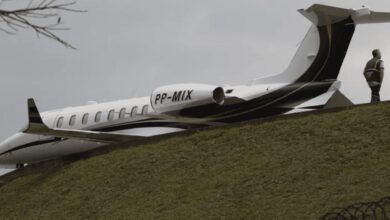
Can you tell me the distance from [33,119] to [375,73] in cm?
913

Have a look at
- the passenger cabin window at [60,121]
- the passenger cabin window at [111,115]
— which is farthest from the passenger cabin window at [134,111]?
the passenger cabin window at [60,121]

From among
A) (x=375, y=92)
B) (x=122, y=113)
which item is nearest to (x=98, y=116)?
(x=122, y=113)

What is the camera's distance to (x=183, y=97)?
2172 cm

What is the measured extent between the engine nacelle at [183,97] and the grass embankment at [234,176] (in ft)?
7.56

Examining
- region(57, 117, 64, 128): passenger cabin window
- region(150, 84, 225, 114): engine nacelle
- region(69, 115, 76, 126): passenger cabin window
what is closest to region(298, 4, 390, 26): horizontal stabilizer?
region(150, 84, 225, 114): engine nacelle

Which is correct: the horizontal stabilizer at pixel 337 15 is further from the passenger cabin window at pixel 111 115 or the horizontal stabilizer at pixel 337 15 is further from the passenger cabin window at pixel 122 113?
the passenger cabin window at pixel 111 115

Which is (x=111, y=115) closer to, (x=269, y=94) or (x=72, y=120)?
(x=72, y=120)

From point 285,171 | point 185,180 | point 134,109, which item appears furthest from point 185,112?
point 285,171

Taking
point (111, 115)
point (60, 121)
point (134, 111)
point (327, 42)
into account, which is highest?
point (327, 42)

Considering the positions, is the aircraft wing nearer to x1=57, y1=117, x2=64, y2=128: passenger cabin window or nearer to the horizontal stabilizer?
x1=57, y1=117, x2=64, y2=128: passenger cabin window

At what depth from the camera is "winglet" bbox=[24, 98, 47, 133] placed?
2230cm

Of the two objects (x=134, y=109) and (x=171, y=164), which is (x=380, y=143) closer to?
(x=171, y=164)

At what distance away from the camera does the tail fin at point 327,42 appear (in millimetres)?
21141

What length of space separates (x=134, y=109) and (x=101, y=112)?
144 centimetres
